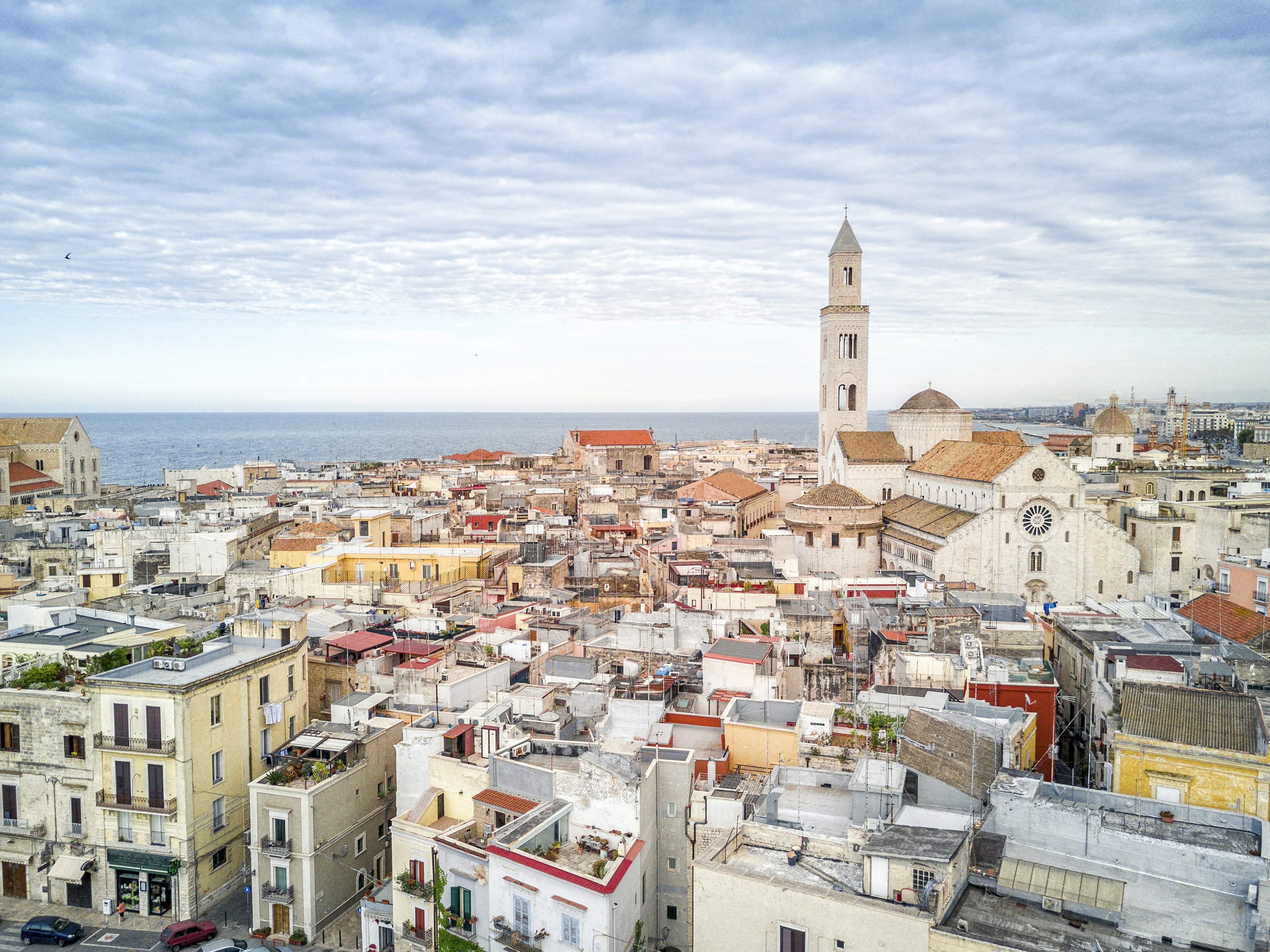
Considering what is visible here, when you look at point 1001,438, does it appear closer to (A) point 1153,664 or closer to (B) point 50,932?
(A) point 1153,664

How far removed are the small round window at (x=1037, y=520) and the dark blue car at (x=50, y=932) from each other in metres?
→ 41.7

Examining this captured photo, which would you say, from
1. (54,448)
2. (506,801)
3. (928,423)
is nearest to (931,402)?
(928,423)

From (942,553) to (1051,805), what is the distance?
31.8m

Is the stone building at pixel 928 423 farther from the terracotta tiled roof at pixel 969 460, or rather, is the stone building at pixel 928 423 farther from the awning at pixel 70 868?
the awning at pixel 70 868

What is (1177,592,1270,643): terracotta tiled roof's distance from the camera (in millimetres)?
25938

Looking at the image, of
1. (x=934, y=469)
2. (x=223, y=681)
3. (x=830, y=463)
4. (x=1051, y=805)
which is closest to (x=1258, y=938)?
(x=1051, y=805)

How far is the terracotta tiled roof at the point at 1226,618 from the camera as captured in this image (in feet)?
85.1

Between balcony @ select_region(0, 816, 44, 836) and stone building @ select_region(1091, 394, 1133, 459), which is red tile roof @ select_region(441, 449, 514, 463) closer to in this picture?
stone building @ select_region(1091, 394, 1133, 459)

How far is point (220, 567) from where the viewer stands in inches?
1500

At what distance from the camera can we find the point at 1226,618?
27703 mm

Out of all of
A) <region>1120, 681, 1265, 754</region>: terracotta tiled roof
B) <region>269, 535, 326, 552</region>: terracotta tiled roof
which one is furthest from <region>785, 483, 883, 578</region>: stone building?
<region>1120, 681, 1265, 754</region>: terracotta tiled roof

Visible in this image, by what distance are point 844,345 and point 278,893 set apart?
5370 centimetres

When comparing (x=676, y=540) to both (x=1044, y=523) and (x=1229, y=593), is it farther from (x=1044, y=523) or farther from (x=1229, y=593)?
(x=1229, y=593)

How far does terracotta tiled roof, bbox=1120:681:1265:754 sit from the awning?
2231 cm
